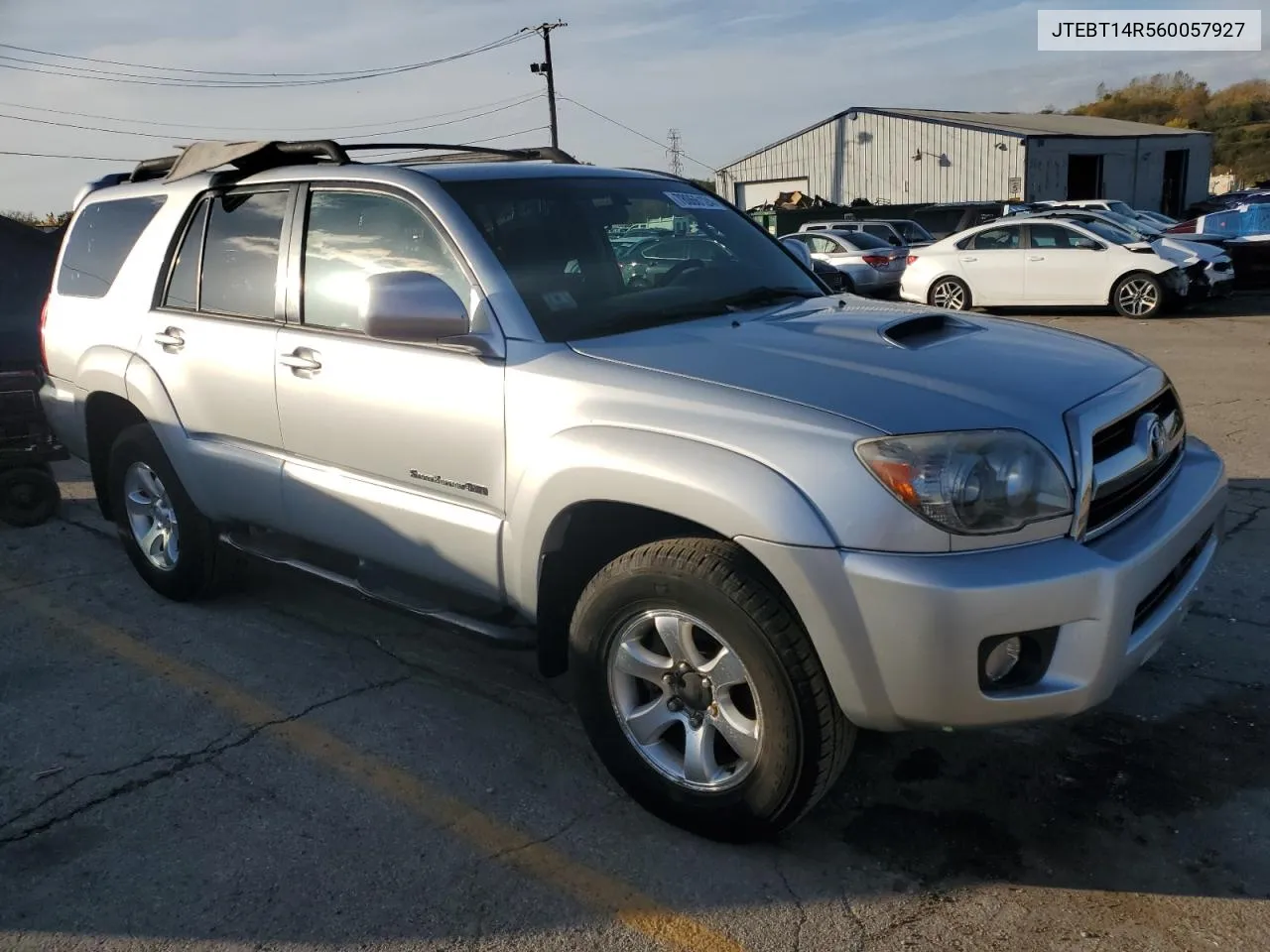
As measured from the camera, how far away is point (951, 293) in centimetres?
1698

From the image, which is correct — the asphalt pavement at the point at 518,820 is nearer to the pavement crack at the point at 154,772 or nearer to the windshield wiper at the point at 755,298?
the pavement crack at the point at 154,772

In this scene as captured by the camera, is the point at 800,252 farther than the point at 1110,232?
No

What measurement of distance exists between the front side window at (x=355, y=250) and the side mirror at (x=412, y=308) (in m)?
0.21

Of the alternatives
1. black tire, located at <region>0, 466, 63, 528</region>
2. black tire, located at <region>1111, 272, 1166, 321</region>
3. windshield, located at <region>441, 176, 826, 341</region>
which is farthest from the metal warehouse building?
windshield, located at <region>441, 176, 826, 341</region>

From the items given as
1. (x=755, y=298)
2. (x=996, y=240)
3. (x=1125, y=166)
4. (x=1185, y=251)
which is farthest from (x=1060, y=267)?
(x=1125, y=166)

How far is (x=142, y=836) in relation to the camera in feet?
10.6

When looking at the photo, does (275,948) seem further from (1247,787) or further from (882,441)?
(1247,787)

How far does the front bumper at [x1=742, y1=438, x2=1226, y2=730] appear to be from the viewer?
252 cm

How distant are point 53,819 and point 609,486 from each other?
79.0 inches

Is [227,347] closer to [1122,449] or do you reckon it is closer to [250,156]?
[250,156]

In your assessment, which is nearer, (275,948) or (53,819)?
(275,948)

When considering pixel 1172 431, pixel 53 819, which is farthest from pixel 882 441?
pixel 53 819

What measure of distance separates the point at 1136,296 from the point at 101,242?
46.3 ft

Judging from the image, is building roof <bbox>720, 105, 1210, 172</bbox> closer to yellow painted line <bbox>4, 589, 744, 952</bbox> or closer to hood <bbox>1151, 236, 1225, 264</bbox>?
hood <bbox>1151, 236, 1225, 264</bbox>
